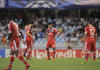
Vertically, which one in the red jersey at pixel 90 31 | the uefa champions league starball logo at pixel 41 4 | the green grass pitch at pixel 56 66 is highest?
the uefa champions league starball logo at pixel 41 4

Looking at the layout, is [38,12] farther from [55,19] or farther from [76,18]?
[76,18]

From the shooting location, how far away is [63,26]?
2773 centimetres

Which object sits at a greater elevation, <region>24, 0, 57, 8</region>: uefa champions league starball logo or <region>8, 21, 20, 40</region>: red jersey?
<region>24, 0, 57, 8</region>: uefa champions league starball logo

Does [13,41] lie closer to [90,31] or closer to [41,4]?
[90,31]

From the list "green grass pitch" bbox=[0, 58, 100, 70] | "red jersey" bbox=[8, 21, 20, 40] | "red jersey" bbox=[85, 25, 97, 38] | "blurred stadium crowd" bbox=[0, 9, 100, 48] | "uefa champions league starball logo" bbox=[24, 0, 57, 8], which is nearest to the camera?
"red jersey" bbox=[8, 21, 20, 40]

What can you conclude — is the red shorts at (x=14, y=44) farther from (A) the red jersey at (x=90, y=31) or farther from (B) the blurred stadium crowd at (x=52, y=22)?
(B) the blurred stadium crowd at (x=52, y=22)

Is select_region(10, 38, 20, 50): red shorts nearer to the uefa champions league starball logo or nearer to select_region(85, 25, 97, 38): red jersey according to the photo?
select_region(85, 25, 97, 38): red jersey

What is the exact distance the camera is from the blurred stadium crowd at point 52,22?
84.7ft

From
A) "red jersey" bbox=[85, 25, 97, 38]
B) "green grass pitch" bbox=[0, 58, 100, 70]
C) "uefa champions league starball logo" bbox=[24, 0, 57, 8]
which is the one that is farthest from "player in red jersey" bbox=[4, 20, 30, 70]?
"uefa champions league starball logo" bbox=[24, 0, 57, 8]

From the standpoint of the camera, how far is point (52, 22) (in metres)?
26.0

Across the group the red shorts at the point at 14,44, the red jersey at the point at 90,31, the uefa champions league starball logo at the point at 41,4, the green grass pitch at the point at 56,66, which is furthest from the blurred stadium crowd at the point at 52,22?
the red shorts at the point at 14,44

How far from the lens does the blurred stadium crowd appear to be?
25812 mm

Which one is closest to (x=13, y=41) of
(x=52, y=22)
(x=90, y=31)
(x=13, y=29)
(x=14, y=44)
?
(x=14, y=44)

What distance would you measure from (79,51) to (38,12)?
9.48 metres
